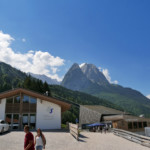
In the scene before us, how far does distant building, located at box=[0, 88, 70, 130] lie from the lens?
22.5 m

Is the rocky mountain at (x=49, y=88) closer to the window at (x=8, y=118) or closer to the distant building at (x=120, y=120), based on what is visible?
the window at (x=8, y=118)

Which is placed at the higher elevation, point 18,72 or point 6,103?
point 18,72

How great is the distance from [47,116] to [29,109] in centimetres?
254

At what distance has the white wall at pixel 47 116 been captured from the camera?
22.9 meters

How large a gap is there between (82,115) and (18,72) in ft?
476

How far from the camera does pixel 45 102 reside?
2362cm

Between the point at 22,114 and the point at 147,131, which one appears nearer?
the point at 22,114

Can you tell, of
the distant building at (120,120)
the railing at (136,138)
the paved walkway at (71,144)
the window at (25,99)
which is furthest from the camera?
the distant building at (120,120)

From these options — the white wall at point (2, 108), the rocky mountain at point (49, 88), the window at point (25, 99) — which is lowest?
the white wall at point (2, 108)

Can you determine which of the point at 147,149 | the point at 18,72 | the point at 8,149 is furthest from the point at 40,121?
the point at 18,72

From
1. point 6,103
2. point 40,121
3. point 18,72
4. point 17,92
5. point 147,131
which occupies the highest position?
point 18,72

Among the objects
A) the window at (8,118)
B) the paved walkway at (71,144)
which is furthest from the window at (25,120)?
the paved walkway at (71,144)

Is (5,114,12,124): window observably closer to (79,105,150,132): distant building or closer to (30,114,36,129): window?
(30,114,36,129): window

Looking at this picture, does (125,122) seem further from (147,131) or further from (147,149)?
(147,149)
